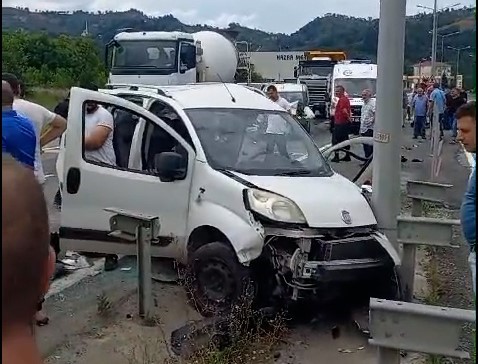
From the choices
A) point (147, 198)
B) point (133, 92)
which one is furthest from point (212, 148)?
point (133, 92)

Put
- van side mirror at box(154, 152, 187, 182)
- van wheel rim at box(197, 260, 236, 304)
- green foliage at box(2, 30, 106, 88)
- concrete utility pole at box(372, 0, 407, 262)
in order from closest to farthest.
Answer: van wheel rim at box(197, 260, 236, 304) < van side mirror at box(154, 152, 187, 182) < concrete utility pole at box(372, 0, 407, 262) < green foliage at box(2, 30, 106, 88)

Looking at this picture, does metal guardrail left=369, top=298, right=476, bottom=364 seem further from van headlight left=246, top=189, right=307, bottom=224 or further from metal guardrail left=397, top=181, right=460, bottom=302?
metal guardrail left=397, top=181, right=460, bottom=302

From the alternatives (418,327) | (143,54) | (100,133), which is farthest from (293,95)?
(418,327)

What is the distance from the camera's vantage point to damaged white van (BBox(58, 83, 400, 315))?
666 cm

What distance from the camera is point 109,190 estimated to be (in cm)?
764

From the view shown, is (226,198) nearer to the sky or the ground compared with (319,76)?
nearer to the ground

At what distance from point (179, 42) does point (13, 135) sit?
16.4 m

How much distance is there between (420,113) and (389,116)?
70.4 feet

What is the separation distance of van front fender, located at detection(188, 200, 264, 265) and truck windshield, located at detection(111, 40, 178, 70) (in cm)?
1520

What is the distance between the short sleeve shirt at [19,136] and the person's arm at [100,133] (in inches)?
73.0

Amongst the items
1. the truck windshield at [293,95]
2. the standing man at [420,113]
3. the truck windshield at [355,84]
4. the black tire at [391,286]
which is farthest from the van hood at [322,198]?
the truck windshield at [355,84]

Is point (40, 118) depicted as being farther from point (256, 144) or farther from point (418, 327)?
point (418, 327)

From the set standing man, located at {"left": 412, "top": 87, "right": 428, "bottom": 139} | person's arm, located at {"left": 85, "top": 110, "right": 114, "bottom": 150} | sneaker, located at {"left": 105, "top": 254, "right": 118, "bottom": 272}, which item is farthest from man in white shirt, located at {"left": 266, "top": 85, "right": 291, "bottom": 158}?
standing man, located at {"left": 412, "top": 87, "right": 428, "bottom": 139}

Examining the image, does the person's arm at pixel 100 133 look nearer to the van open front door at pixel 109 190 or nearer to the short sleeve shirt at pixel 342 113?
the van open front door at pixel 109 190
